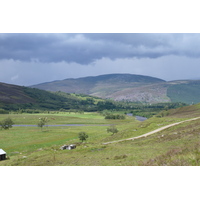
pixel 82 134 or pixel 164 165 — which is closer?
pixel 164 165

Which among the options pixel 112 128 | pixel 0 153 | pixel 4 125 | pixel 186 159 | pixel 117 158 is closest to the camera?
pixel 186 159

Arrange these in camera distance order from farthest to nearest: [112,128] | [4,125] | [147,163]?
[4,125] < [112,128] < [147,163]

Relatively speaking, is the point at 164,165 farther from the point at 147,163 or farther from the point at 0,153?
the point at 0,153

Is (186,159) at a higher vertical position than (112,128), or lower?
higher

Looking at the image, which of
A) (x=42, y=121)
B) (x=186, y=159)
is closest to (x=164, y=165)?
A: (x=186, y=159)

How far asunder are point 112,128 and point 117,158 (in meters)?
69.8

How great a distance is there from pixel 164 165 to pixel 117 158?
13.4 metres

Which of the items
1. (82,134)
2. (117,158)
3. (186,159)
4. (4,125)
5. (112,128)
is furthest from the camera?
(4,125)

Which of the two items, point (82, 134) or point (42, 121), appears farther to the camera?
point (42, 121)

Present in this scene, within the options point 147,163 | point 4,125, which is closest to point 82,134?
point 147,163

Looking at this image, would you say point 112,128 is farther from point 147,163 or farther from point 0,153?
point 147,163

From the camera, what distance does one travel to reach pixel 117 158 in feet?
118

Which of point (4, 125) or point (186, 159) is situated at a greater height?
point (186, 159)

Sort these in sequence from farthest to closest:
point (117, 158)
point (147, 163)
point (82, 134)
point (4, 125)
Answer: point (4, 125) < point (82, 134) < point (117, 158) < point (147, 163)
